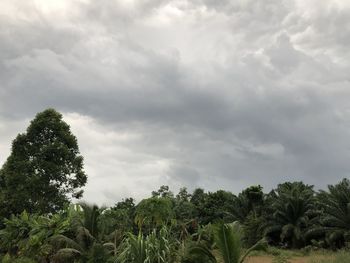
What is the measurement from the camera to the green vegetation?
18.6 meters

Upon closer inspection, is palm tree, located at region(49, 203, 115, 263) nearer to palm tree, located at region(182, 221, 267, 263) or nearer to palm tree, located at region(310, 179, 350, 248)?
palm tree, located at region(182, 221, 267, 263)

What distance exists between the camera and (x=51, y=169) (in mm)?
33344

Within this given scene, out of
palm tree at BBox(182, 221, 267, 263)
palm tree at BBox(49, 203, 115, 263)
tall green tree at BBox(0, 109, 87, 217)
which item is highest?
tall green tree at BBox(0, 109, 87, 217)

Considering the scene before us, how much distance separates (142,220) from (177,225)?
9.50 ft

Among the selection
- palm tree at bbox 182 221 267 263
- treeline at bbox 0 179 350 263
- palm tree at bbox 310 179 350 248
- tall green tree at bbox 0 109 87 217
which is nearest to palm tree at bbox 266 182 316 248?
treeline at bbox 0 179 350 263

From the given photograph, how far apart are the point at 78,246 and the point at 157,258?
19.3 ft

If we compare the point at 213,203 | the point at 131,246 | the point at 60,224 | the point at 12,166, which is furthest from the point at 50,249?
the point at 213,203

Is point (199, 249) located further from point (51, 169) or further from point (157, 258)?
point (51, 169)

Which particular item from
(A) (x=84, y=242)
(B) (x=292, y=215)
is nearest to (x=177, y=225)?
(A) (x=84, y=242)

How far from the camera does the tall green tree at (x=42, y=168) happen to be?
107 ft

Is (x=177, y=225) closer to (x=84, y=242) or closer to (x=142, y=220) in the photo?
(x=142, y=220)

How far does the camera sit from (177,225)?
23.9m

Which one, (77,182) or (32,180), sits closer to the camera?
(32,180)

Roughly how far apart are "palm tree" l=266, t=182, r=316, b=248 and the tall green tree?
17.1 metres
